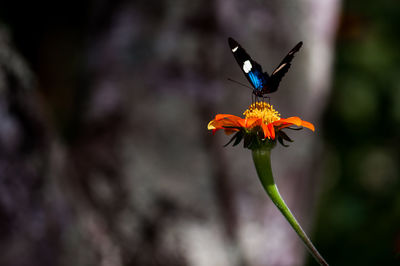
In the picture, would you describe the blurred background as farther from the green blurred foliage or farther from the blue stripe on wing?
the blue stripe on wing

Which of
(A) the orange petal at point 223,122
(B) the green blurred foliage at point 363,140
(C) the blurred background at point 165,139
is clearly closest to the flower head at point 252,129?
(A) the orange petal at point 223,122

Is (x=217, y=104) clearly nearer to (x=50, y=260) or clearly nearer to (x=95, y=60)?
(x=95, y=60)

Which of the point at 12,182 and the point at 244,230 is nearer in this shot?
the point at 12,182

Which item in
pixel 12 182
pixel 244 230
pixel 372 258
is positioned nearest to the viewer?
pixel 12 182

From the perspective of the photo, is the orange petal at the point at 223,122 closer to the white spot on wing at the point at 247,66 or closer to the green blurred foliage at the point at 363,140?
the white spot on wing at the point at 247,66

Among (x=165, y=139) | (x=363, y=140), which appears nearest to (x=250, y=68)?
(x=165, y=139)

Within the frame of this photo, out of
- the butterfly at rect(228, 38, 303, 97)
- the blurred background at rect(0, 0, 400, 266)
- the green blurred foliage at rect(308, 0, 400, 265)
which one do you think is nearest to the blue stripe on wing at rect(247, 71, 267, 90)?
the butterfly at rect(228, 38, 303, 97)

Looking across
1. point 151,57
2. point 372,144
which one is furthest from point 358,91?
point 151,57
